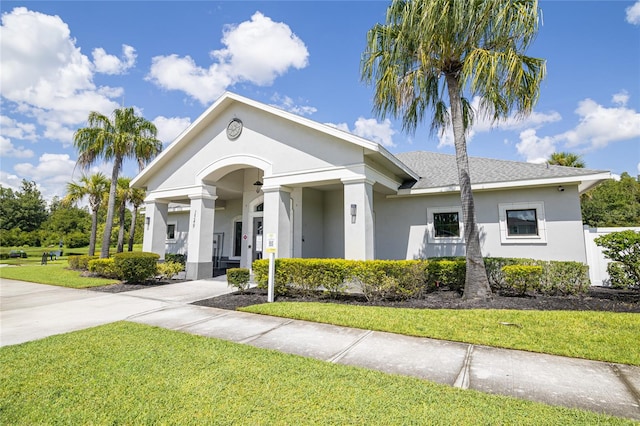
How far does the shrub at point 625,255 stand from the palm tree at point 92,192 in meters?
26.6

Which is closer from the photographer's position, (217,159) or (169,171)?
(217,159)

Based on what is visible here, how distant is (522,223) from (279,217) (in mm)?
9079

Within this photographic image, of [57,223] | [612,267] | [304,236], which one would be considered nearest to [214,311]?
[304,236]

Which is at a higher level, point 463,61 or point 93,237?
point 463,61

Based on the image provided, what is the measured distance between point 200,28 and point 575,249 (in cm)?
1569

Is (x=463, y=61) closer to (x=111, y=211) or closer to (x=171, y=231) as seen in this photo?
(x=111, y=211)

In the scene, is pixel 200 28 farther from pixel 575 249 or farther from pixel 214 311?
pixel 575 249

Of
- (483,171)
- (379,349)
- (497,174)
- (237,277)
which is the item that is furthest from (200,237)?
(497,174)

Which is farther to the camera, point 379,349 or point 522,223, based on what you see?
point 522,223

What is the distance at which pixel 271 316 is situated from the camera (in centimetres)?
686

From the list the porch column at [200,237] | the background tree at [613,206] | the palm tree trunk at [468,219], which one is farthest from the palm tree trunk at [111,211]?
the background tree at [613,206]

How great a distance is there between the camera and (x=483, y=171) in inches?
490

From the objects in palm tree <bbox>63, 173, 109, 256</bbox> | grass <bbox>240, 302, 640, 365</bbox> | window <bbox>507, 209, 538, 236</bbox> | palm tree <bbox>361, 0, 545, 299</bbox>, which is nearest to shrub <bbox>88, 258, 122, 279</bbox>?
palm tree <bbox>63, 173, 109, 256</bbox>

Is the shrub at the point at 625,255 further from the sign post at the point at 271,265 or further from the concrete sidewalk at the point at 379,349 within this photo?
the sign post at the point at 271,265
